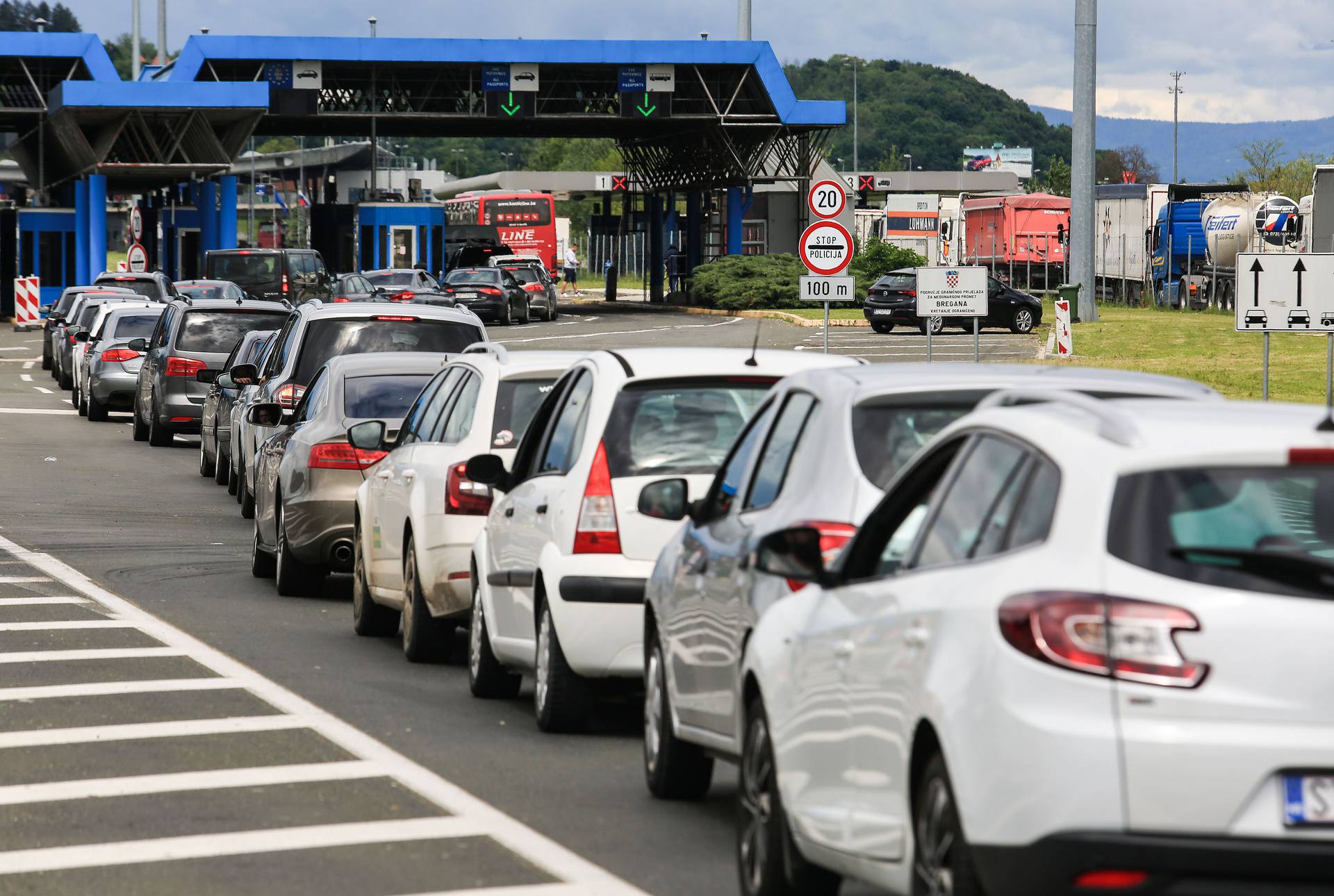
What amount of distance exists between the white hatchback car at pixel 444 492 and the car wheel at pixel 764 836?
15.9 feet

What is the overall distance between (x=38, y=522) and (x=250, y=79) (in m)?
54.1

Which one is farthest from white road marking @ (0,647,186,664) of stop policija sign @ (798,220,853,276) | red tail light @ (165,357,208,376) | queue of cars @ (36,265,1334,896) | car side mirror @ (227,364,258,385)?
red tail light @ (165,357,208,376)

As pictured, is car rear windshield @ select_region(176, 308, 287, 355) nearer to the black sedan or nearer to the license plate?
the license plate

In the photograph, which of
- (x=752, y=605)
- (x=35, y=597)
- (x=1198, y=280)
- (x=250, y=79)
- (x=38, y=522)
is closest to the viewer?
(x=752, y=605)

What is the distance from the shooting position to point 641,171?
281 ft

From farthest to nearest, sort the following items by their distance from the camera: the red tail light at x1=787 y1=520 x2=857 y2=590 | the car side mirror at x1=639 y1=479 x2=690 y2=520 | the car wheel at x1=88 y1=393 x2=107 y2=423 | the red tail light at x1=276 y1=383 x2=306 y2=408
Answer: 1. the car wheel at x1=88 y1=393 x2=107 y2=423
2. the red tail light at x1=276 y1=383 x2=306 y2=408
3. the car side mirror at x1=639 y1=479 x2=690 y2=520
4. the red tail light at x1=787 y1=520 x2=857 y2=590

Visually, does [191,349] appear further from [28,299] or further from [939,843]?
[28,299]

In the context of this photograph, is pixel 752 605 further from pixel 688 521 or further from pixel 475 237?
pixel 475 237

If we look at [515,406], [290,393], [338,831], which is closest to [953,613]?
[338,831]

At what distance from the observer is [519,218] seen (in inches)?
3703

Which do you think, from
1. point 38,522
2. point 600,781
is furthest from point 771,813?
point 38,522

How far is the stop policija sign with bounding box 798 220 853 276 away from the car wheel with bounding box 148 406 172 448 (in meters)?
8.39

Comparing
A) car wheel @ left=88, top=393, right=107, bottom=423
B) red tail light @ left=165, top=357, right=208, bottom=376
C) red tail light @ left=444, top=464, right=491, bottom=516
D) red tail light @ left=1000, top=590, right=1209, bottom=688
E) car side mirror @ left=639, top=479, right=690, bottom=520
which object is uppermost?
red tail light @ left=1000, top=590, right=1209, bottom=688

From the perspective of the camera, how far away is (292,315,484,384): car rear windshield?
688 inches
